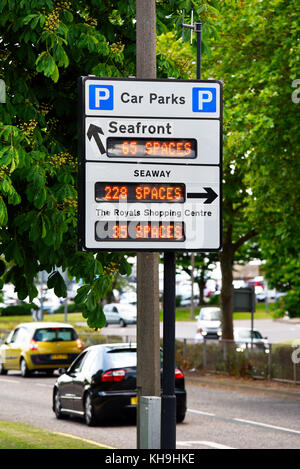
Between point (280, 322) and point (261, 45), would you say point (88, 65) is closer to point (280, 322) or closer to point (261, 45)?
point (261, 45)

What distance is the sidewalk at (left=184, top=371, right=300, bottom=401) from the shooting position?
2647cm

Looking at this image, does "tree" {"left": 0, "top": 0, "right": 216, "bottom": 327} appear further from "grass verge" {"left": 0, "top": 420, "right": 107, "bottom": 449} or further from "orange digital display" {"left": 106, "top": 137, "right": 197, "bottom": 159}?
"grass verge" {"left": 0, "top": 420, "right": 107, "bottom": 449}

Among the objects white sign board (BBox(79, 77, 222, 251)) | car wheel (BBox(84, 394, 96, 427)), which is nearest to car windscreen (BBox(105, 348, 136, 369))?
car wheel (BBox(84, 394, 96, 427))

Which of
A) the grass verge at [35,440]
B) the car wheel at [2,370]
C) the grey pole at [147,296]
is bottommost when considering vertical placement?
the car wheel at [2,370]

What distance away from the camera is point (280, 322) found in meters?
75.4

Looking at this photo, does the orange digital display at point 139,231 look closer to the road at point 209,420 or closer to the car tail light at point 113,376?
the road at point 209,420

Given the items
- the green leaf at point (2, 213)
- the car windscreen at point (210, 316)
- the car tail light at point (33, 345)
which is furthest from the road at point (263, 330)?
the green leaf at point (2, 213)

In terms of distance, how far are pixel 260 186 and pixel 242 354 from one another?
28.2 feet

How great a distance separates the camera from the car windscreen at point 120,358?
1850 centimetres

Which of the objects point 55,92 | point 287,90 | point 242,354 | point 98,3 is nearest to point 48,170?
point 55,92

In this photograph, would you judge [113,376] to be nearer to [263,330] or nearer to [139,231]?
[139,231]

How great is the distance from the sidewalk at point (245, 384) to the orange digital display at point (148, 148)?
61.3 ft

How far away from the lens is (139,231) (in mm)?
7062

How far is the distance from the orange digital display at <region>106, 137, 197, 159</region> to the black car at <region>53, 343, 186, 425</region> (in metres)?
Answer: 11.4
